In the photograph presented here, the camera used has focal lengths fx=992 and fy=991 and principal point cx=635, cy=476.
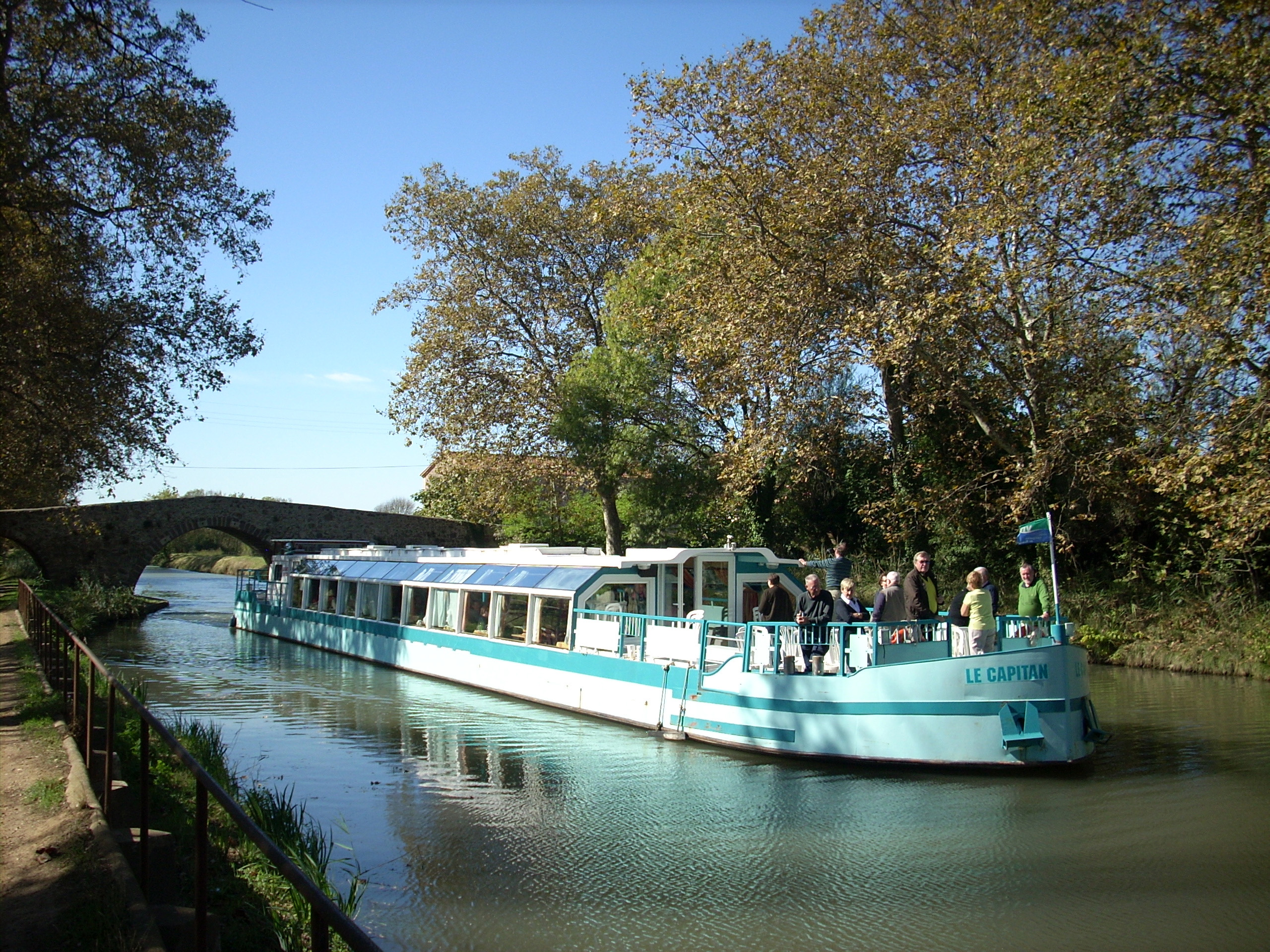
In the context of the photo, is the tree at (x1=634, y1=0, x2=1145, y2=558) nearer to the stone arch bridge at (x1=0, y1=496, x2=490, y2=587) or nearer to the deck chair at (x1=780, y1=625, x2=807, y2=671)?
the deck chair at (x1=780, y1=625, x2=807, y2=671)

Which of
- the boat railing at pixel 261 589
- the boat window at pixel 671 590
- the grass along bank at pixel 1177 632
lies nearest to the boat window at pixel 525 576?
the boat window at pixel 671 590

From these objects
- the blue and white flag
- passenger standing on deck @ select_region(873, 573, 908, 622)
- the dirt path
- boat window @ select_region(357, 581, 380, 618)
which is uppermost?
the blue and white flag

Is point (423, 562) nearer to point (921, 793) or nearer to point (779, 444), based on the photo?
point (779, 444)

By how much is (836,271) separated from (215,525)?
31375 millimetres

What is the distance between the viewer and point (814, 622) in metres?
12.1

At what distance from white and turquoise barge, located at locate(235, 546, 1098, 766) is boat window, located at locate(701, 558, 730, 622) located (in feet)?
0.06

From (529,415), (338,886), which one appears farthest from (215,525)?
(338,886)

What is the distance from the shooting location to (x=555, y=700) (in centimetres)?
1567

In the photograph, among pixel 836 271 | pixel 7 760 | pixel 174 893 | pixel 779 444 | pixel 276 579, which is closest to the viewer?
pixel 174 893

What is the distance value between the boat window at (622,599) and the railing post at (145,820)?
994cm

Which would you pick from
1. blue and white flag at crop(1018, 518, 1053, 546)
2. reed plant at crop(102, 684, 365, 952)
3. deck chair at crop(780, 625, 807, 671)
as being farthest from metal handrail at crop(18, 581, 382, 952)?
blue and white flag at crop(1018, 518, 1053, 546)

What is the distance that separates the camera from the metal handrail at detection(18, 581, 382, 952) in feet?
9.53

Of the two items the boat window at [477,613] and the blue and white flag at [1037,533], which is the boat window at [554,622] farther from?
the blue and white flag at [1037,533]

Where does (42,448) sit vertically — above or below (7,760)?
above
